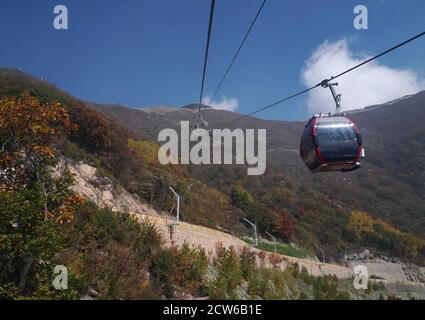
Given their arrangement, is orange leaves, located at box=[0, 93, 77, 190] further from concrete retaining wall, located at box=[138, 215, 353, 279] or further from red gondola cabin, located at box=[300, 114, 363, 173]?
red gondola cabin, located at box=[300, 114, 363, 173]

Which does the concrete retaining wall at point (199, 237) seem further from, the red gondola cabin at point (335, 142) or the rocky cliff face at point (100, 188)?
the red gondola cabin at point (335, 142)

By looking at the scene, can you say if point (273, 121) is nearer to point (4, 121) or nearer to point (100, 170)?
point (100, 170)

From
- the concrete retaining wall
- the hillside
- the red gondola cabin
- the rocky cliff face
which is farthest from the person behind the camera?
the hillside

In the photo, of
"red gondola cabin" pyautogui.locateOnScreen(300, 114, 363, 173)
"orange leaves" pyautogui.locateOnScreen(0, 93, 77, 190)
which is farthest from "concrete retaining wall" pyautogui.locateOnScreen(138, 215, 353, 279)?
"red gondola cabin" pyautogui.locateOnScreen(300, 114, 363, 173)

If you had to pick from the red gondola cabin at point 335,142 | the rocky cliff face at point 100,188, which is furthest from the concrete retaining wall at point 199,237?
the red gondola cabin at point 335,142

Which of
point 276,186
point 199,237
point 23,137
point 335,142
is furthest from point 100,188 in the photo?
point 276,186

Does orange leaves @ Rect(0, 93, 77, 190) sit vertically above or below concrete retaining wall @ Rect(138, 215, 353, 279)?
above
